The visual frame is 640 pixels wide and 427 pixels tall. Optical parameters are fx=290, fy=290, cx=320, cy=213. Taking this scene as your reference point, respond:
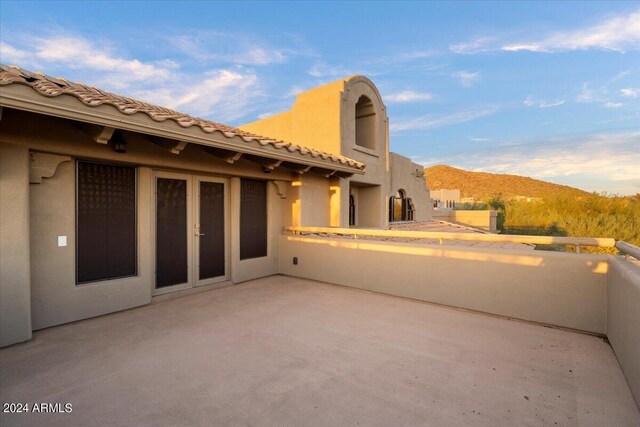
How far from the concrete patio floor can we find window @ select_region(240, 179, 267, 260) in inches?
101

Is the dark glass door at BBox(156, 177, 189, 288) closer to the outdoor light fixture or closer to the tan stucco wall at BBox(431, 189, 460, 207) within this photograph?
the outdoor light fixture

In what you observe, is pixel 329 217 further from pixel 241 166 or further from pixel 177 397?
pixel 177 397

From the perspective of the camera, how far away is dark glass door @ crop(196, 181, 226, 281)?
6305 mm

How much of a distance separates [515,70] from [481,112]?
340 inches

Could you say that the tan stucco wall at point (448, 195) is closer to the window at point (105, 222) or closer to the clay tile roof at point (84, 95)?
the clay tile roof at point (84, 95)

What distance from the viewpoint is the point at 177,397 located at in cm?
259

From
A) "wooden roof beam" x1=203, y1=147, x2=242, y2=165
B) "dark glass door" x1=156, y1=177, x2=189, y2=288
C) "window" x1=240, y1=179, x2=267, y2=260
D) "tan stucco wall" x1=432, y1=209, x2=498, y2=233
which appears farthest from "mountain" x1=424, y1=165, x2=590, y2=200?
"dark glass door" x1=156, y1=177, x2=189, y2=288

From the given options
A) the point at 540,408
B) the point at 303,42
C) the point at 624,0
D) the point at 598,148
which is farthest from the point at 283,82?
the point at 598,148

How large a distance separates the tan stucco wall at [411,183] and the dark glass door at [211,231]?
910cm

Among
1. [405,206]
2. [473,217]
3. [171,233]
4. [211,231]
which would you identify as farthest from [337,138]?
[473,217]

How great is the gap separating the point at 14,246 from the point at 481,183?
76.1 meters

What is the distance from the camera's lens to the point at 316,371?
3.05 metres

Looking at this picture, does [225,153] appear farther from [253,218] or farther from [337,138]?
[337,138]

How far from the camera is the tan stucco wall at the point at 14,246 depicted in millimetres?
3664
